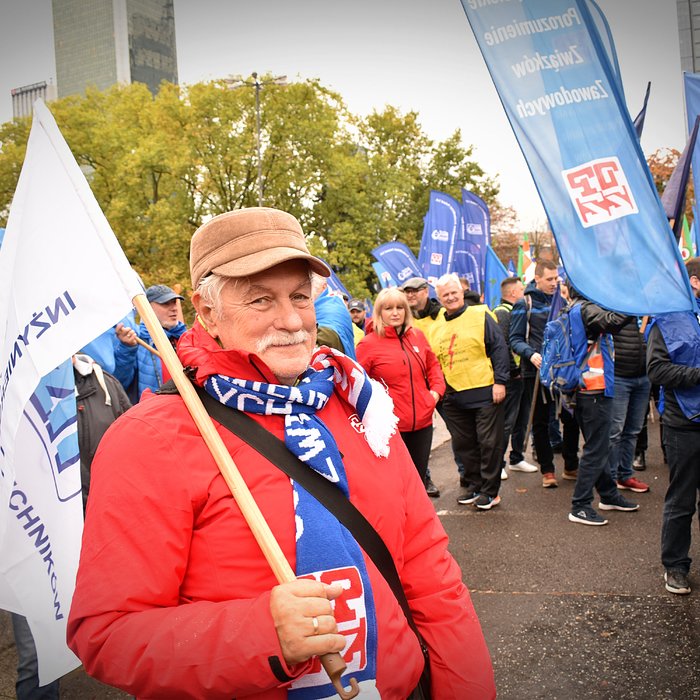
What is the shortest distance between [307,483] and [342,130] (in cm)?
2876

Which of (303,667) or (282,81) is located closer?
(303,667)

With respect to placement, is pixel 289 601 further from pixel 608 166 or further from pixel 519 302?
pixel 519 302

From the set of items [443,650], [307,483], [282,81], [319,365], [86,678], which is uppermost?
[282,81]

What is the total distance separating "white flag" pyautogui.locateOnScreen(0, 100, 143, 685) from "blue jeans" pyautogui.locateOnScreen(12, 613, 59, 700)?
707mm

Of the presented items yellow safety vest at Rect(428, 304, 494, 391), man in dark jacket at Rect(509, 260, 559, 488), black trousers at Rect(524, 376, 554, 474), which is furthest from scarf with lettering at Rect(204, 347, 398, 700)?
black trousers at Rect(524, 376, 554, 474)

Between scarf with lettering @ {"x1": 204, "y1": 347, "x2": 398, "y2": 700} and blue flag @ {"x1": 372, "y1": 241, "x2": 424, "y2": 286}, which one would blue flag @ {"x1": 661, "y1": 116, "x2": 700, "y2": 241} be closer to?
scarf with lettering @ {"x1": 204, "y1": 347, "x2": 398, "y2": 700}

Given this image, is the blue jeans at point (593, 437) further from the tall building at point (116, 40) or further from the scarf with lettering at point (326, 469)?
the tall building at point (116, 40)

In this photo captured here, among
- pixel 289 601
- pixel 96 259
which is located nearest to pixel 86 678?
pixel 96 259

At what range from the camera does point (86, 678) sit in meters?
3.70

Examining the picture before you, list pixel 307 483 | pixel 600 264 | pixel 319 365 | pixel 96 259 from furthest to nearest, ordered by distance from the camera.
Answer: pixel 600 264 → pixel 96 259 → pixel 319 365 → pixel 307 483

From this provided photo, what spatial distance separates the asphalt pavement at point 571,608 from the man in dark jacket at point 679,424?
0.25m

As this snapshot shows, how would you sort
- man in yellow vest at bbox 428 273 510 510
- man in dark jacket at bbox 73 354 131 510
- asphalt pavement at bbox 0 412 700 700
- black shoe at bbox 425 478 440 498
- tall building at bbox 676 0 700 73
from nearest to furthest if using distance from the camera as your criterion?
asphalt pavement at bbox 0 412 700 700 → man in dark jacket at bbox 73 354 131 510 → man in yellow vest at bbox 428 273 510 510 → black shoe at bbox 425 478 440 498 → tall building at bbox 676 0 700 73

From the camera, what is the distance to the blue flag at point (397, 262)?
14398mm

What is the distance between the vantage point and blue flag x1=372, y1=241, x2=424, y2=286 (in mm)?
14398
